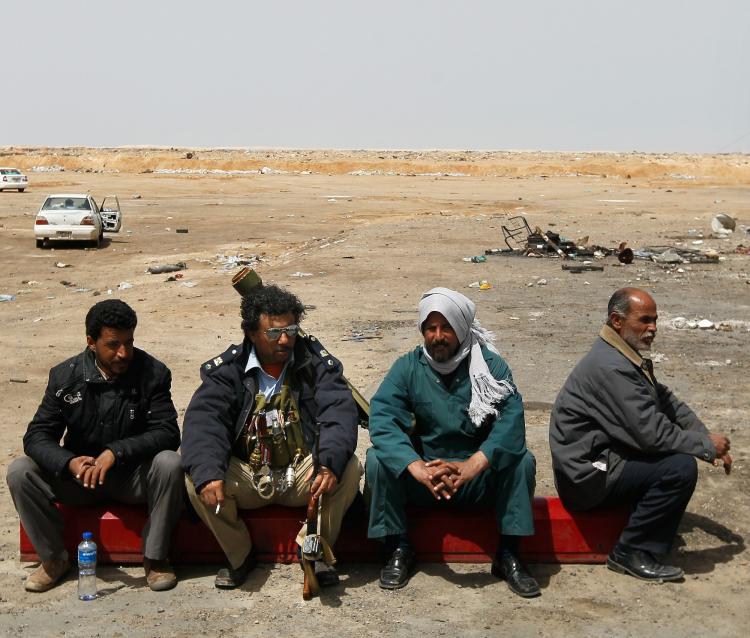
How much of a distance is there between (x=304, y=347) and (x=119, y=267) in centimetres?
1699

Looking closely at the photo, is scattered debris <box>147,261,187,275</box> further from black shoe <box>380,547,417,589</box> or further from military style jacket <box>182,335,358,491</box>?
black shoe <box>380,547,417,589</box>

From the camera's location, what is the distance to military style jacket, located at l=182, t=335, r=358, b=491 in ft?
16.5

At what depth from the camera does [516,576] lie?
5.04 m

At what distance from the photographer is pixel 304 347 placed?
535cm

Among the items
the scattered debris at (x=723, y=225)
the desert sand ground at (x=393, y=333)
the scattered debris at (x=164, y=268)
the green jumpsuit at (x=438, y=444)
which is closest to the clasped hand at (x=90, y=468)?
the desert sand ground at (x=393, y=333)

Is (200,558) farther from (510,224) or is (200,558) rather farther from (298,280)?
(510,224)

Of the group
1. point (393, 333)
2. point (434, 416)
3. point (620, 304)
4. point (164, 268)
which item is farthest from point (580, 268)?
point (434, 416)

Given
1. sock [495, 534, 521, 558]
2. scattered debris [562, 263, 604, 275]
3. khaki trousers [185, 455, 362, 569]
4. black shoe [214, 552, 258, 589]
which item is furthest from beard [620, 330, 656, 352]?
scattered debris [562, 263, 604, 275]

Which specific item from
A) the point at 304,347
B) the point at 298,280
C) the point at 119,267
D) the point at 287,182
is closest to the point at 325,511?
the point at 304,347

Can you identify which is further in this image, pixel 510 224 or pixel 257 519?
pixel 510 224

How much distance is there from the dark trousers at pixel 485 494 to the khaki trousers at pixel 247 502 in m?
0.12

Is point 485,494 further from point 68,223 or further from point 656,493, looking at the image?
point 68,223

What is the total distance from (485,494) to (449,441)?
311 mm

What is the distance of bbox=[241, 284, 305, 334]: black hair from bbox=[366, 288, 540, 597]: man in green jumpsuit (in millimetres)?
602
